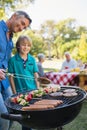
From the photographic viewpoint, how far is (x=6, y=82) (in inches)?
123

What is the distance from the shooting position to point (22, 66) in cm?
341

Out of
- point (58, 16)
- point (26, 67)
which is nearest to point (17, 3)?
point (26, 67)

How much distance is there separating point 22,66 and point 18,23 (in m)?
0.69

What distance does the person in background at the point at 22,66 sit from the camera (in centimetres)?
336

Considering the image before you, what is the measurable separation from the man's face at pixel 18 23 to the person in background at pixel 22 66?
1.23 ft

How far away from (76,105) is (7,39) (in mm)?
1146

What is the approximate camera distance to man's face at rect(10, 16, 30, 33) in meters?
2.92

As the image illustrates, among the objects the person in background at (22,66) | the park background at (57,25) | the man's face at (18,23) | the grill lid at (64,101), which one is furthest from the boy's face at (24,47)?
the park background at (57,25)

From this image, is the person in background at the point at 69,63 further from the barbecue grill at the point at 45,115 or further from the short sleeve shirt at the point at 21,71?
the barbecue grill at the point at 45,115

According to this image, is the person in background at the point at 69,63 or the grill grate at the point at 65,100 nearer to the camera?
the grill grate at the point at 65,100

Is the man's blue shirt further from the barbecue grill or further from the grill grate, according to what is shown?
the barbecue grill

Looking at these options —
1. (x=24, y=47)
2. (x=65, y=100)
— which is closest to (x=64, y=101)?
(x=65, y=100)

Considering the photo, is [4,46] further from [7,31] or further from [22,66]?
[22,66]

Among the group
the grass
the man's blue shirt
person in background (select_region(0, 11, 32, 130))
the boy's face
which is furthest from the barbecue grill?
the grass
